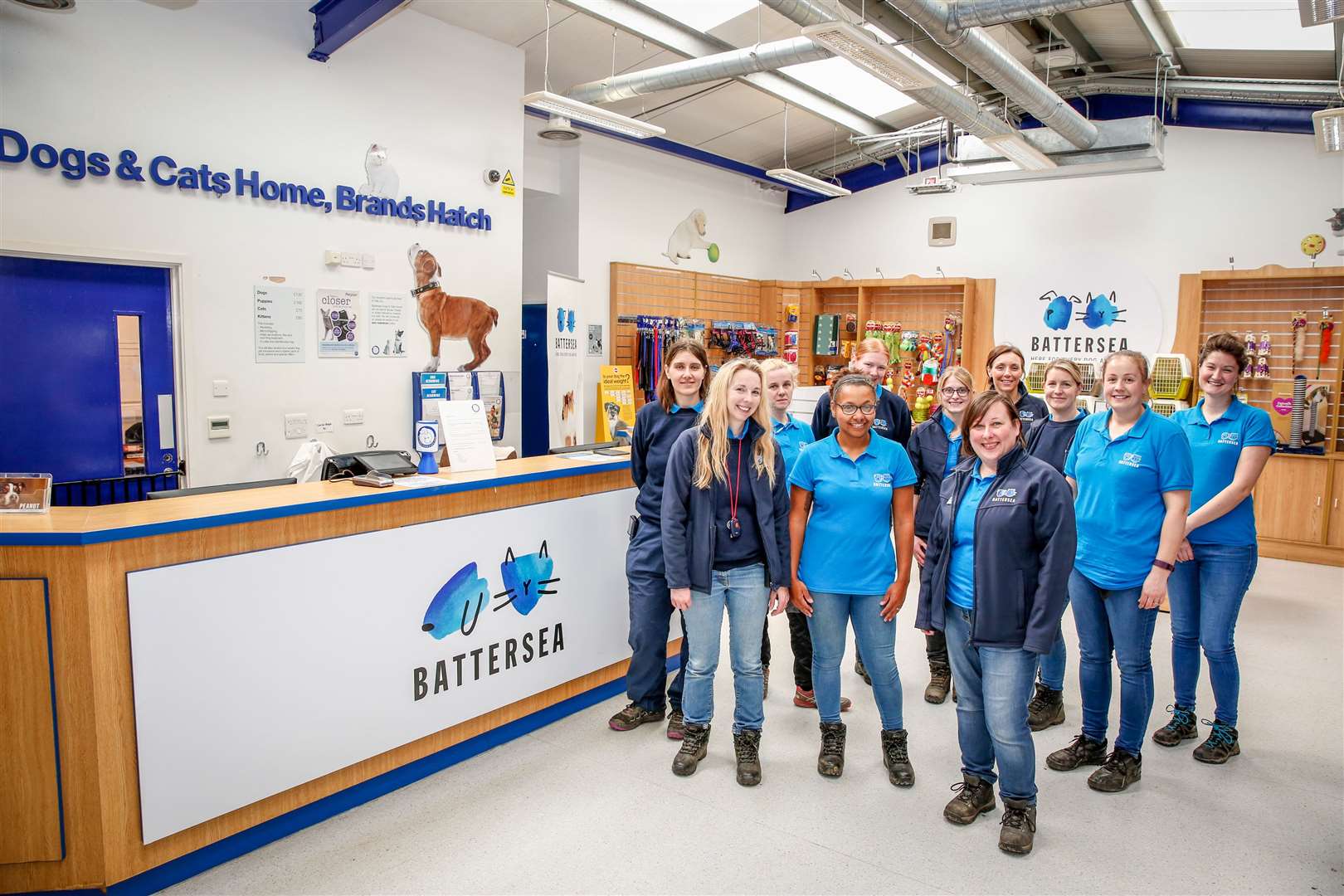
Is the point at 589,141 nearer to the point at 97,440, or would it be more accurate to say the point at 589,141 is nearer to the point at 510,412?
the point at 510,412

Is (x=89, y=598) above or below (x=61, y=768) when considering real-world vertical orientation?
above

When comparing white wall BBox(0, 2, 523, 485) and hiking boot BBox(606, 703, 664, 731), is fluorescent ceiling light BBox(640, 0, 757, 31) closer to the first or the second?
white wall BBox(0, 2, 523, 485)

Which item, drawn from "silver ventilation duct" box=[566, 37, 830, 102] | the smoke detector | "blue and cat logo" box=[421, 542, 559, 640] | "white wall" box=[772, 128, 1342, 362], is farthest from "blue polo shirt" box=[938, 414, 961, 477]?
"white wall" box=[772, 128, 1342, 362]

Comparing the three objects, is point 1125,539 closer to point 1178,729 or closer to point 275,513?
point 1178,729

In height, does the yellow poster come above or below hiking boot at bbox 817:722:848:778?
above

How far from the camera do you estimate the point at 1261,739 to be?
3.73 metres

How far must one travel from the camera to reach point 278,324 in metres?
5.29

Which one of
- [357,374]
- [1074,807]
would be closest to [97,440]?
[357,374]

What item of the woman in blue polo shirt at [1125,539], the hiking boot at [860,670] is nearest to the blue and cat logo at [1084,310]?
the hiking boot at [860,670]

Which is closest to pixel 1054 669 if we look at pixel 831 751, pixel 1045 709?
pixel 1045 709

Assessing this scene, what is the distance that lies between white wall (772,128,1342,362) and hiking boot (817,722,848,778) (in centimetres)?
652

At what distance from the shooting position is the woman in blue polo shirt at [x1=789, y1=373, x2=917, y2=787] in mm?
3061

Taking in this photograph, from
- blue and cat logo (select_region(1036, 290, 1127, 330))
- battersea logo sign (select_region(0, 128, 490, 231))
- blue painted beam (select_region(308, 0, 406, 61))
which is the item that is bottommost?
blue and cat logo (select_region(1036, 290, 1127, 330))

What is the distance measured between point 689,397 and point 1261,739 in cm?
295
